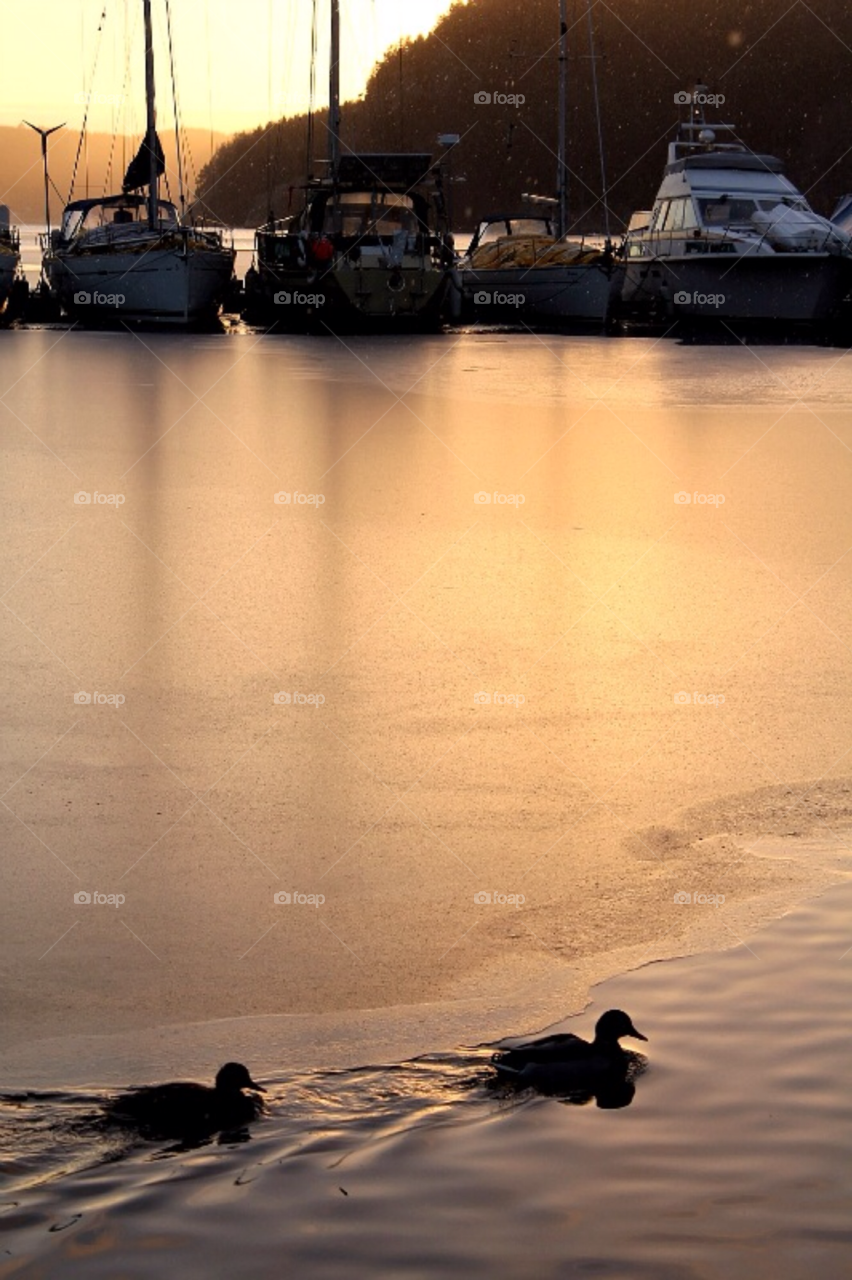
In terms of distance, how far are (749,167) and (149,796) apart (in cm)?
3692

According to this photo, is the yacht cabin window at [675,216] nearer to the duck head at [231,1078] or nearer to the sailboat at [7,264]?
the sailboat at [7,264]

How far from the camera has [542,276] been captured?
3931 centimetres

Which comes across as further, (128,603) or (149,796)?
(128,603)

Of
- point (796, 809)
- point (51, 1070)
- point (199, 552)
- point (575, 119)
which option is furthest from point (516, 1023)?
point (575, 119)

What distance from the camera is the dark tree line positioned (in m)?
125

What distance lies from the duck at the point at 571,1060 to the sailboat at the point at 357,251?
31362 millimetres

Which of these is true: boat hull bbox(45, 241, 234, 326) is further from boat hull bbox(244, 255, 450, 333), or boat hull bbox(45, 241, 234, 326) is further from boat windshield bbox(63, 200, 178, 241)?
boat windshield bbox(63, 200, 178, 241)

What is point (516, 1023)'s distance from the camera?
495cm

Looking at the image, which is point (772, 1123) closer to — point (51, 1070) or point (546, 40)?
point (51, 1070)

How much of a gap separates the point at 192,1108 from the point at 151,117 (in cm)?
3600

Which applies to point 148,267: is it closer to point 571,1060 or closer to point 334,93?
point 334,93

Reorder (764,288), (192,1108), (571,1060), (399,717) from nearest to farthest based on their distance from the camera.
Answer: (192,1108) < (571,1060) < (399,717) < (764,288)

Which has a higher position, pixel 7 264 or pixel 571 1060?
pixel 7 264

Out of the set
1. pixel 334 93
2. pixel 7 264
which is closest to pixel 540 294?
pixel 334 93
